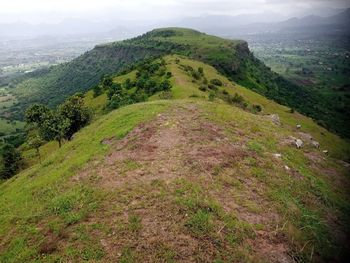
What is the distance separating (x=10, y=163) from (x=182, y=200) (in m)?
47.7

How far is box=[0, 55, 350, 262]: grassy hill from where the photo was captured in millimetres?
16719

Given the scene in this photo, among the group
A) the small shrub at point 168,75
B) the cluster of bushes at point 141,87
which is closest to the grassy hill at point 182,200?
the cluster of bushes at point 141,87

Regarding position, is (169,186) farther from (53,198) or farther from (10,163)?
(10,163)

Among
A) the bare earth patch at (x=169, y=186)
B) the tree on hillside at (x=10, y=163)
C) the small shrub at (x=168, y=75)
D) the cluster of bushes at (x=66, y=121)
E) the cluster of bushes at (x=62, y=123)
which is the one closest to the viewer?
the bare earth patch at (x=169, y=186)

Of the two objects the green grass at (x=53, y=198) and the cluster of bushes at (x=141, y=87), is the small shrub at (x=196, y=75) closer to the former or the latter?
the cluster of bushes at (x=141, y=87)

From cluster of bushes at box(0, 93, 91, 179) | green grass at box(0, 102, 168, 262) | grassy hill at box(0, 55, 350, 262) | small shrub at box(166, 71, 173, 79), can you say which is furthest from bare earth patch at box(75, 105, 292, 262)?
small shrub at box(166, 71, 173, 79)

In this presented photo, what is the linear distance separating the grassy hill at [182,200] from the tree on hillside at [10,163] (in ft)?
92.2

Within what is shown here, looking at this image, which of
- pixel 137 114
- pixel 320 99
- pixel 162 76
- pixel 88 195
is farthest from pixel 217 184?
pixel 320 99

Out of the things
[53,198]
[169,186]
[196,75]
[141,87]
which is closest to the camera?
[169,186]

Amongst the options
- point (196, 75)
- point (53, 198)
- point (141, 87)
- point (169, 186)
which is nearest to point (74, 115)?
point (53, 198)

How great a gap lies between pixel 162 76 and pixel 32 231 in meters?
69.6

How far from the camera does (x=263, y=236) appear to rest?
1747 centimetres

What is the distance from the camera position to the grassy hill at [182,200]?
1672cm

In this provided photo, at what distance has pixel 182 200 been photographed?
19.1m
